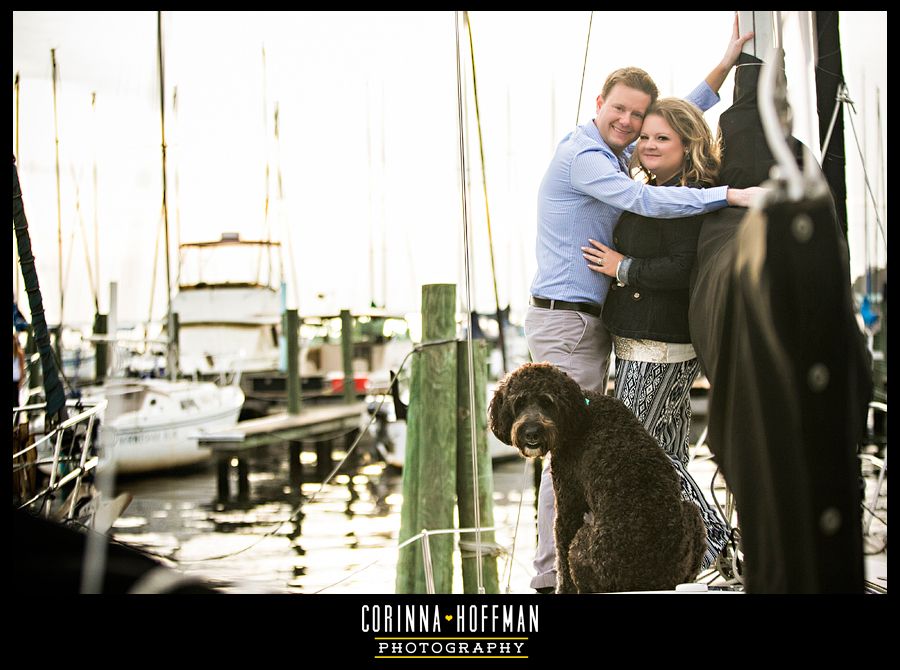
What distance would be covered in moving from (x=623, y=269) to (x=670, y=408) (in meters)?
0.44

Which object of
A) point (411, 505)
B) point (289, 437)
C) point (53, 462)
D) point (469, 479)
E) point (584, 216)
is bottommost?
point (289, 437)

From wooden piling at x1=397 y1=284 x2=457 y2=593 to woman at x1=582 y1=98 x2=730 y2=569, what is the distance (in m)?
1.04

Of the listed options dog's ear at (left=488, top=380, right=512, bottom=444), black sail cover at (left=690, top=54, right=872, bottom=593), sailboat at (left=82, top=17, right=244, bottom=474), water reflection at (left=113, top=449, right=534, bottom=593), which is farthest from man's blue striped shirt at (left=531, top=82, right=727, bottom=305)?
sailboat at (left=82, top=17, right=244, bottom=474)

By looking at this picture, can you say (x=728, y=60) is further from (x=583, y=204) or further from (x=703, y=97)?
(x=583, y=204)

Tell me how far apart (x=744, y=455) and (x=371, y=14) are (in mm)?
1858

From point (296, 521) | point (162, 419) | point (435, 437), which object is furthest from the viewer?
point (296, 521)

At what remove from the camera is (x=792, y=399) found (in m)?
1.80

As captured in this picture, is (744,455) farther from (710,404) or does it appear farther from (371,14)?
(371,14)

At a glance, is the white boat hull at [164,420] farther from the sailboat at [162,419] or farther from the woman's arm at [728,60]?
the woman's arm at [728,60]

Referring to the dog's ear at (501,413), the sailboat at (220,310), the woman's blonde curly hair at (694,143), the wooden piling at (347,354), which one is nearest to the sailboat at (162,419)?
the sailboat at (220,310)

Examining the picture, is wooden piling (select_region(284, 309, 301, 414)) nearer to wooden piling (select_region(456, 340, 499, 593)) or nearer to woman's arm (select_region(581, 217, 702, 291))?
wooden piling (select_region(456, 340, 499, 593))

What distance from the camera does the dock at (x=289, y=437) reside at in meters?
8.89

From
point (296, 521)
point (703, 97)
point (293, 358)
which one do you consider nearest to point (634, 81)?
point (703, 97)
